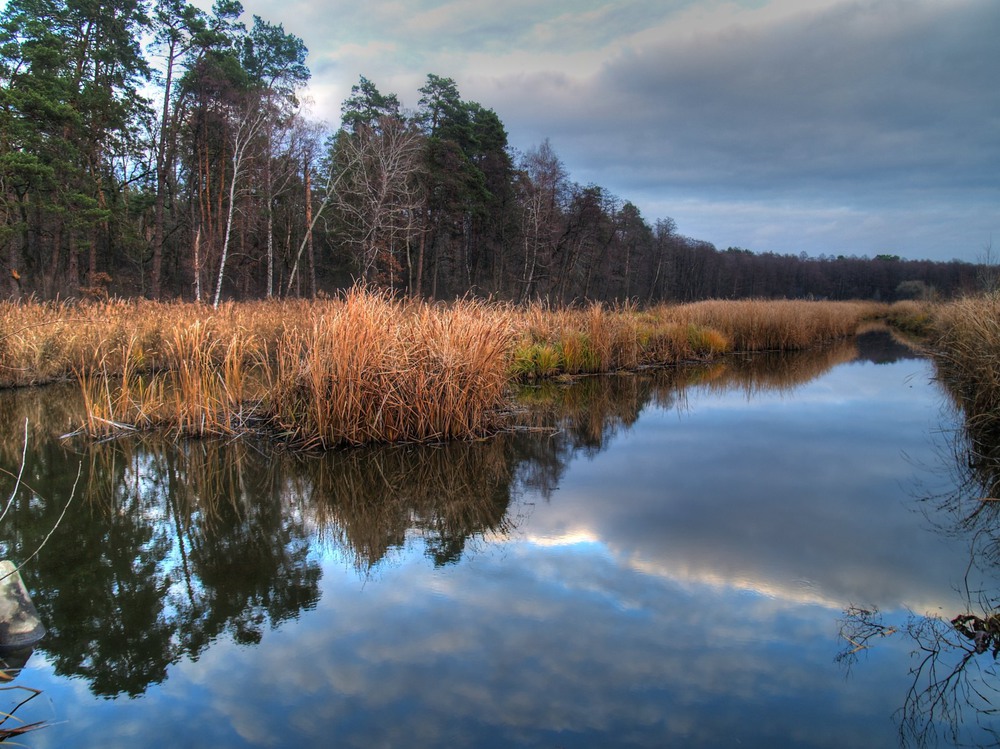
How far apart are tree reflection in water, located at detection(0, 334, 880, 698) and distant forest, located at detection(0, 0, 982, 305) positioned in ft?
38.3

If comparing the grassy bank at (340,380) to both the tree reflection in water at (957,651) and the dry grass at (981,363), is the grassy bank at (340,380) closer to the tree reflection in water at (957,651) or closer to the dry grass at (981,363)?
the tree reflection in water at (957,651)

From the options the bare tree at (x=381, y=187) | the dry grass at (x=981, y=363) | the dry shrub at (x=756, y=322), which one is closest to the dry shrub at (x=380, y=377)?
the dry grass at (x=981, y=363)

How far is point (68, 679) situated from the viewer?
2.50 m

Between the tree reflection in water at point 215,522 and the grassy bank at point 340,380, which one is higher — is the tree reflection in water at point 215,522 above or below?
below

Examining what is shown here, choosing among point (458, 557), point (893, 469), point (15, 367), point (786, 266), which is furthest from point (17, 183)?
point (786, 266)

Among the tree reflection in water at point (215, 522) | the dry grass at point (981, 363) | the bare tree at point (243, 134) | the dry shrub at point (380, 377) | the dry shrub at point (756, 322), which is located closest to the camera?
the tree reflection in water at point (215, 522)

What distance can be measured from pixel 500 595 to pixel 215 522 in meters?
2.18

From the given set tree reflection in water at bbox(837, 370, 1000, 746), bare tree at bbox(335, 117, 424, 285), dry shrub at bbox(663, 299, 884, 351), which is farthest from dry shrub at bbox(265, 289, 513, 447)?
bare tree at bbox(335, 117, 424, 285)

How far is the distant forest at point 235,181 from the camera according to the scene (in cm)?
1902

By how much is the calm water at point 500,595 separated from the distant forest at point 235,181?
1232 cm

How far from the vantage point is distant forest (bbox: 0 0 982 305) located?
1902 centimetres

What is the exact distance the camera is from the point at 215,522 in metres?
4.25

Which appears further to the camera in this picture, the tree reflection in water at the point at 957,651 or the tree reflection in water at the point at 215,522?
the tree reflection in water at the point at 215,522

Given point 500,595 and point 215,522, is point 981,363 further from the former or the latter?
point 215,522
